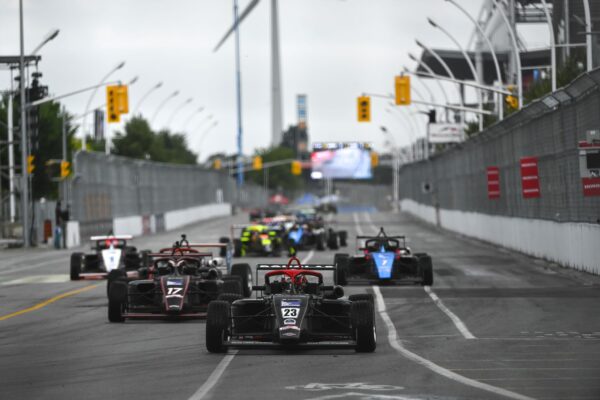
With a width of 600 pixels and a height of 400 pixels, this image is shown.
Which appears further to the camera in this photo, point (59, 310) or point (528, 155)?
point (528, 155)

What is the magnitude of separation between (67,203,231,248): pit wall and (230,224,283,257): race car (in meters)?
Result: 17.6

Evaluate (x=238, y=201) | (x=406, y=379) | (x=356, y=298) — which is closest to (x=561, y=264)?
(x=356, y=298)

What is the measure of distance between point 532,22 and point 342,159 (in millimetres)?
33109

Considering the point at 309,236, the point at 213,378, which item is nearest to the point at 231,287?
the point at 213,378

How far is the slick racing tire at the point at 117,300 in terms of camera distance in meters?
20.3

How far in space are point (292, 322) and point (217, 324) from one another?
924 mm

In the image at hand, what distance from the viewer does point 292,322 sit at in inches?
621

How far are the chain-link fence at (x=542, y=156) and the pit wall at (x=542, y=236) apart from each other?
304mm

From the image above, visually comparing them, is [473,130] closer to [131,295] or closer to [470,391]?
[131,295]

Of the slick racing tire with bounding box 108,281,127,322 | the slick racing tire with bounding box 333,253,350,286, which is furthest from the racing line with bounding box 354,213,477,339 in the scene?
the slick racing tire with bounding box 108,281,127,322

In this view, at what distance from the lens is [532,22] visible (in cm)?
8538

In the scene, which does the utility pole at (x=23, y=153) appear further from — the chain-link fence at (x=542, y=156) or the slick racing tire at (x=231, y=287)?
the slick racing tire at (x=231, y=287)

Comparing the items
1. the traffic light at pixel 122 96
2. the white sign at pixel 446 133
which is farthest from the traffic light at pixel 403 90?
the white sign at pixel 446 133

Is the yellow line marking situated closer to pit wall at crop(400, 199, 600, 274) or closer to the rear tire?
the rear tire
